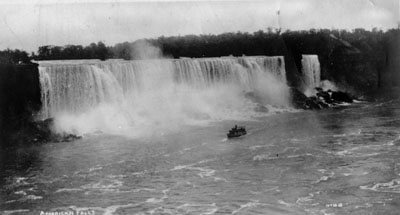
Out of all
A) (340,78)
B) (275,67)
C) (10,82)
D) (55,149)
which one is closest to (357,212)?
(55,149)

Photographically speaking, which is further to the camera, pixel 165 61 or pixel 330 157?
pixel 165 61

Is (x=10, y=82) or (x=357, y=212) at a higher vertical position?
(x=10, y=82)

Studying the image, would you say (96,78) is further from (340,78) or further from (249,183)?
(340,78)

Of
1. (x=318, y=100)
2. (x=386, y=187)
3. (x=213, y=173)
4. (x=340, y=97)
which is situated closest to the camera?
(x=386, y=187)

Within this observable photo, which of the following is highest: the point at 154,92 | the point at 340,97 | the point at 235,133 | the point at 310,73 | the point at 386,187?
the point at 310,73

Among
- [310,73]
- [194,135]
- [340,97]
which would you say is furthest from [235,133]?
[310,73]

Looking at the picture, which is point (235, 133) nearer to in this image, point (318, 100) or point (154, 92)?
point (154, 92)
